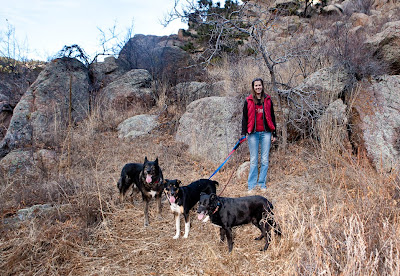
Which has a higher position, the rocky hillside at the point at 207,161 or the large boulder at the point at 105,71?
the large boulder at the point at 105,71

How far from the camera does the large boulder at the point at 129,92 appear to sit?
11.9 meters

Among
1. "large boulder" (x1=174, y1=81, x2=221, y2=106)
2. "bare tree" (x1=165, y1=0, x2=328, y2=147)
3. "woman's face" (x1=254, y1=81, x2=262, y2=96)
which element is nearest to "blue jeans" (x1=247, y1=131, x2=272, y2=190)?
"woman's face" (x1=254, y1=81, x2=262, y2=96)

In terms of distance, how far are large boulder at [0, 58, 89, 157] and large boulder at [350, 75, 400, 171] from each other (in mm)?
7979

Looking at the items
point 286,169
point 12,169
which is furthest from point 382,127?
point 12,169

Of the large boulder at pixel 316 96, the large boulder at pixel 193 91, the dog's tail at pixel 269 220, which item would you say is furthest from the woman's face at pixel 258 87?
the large boulder at pixel 193 91

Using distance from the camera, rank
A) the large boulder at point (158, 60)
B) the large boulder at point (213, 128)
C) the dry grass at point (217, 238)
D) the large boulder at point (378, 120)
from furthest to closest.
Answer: the large boulder at point (158, 60)
the large boulder at point (213, 128)
the large boulder at point (378, 120)
the dry grass at point (217, 238)

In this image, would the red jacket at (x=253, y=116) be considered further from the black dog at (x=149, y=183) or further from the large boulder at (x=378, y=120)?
the large boulder at (x=378, y=120)

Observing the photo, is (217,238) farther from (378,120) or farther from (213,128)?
(378,120)

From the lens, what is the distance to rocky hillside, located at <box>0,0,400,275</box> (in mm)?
2994

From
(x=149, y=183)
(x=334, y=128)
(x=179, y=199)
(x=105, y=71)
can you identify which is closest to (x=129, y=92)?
(x=105, y=71)

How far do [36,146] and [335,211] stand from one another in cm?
870

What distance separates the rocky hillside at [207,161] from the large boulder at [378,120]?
0.02 m

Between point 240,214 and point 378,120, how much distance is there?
4.49 meters

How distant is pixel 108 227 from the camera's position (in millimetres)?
4152
